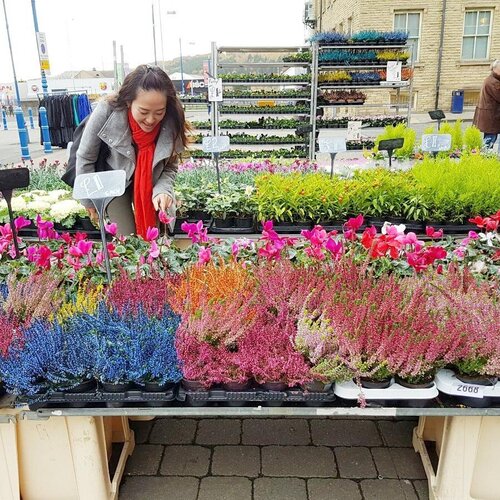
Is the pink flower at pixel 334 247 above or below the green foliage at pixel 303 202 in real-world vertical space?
above

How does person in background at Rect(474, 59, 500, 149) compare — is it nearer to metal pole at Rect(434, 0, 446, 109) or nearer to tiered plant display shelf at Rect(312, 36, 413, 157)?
tiered plant display shelf at Rect(312, 36, 413, 157)

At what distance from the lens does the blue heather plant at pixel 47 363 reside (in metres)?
1.58

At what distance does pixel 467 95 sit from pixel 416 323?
1778cm

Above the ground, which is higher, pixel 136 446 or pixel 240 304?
pixel 240 304

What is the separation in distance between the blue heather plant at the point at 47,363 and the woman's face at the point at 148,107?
1.27 m

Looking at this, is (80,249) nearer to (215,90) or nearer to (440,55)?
(215,90)

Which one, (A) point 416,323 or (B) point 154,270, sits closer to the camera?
(A) point 416,323

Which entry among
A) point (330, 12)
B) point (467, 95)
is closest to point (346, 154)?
point (467, 95)

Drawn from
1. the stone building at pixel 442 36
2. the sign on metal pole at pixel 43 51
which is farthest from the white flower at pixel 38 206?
the stone building at pixel 442 36

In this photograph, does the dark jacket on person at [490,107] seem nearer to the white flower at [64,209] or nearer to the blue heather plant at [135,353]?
the white flower at [64,209]

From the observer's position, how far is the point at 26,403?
5.36 ft

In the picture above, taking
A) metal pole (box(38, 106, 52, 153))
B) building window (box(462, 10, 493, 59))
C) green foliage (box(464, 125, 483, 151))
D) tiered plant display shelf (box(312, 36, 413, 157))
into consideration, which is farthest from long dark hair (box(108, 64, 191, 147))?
building window (box(462, 10, 493, 59))

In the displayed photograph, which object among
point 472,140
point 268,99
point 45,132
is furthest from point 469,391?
point 45,132

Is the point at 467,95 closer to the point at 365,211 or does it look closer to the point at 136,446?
the point at 365,211
